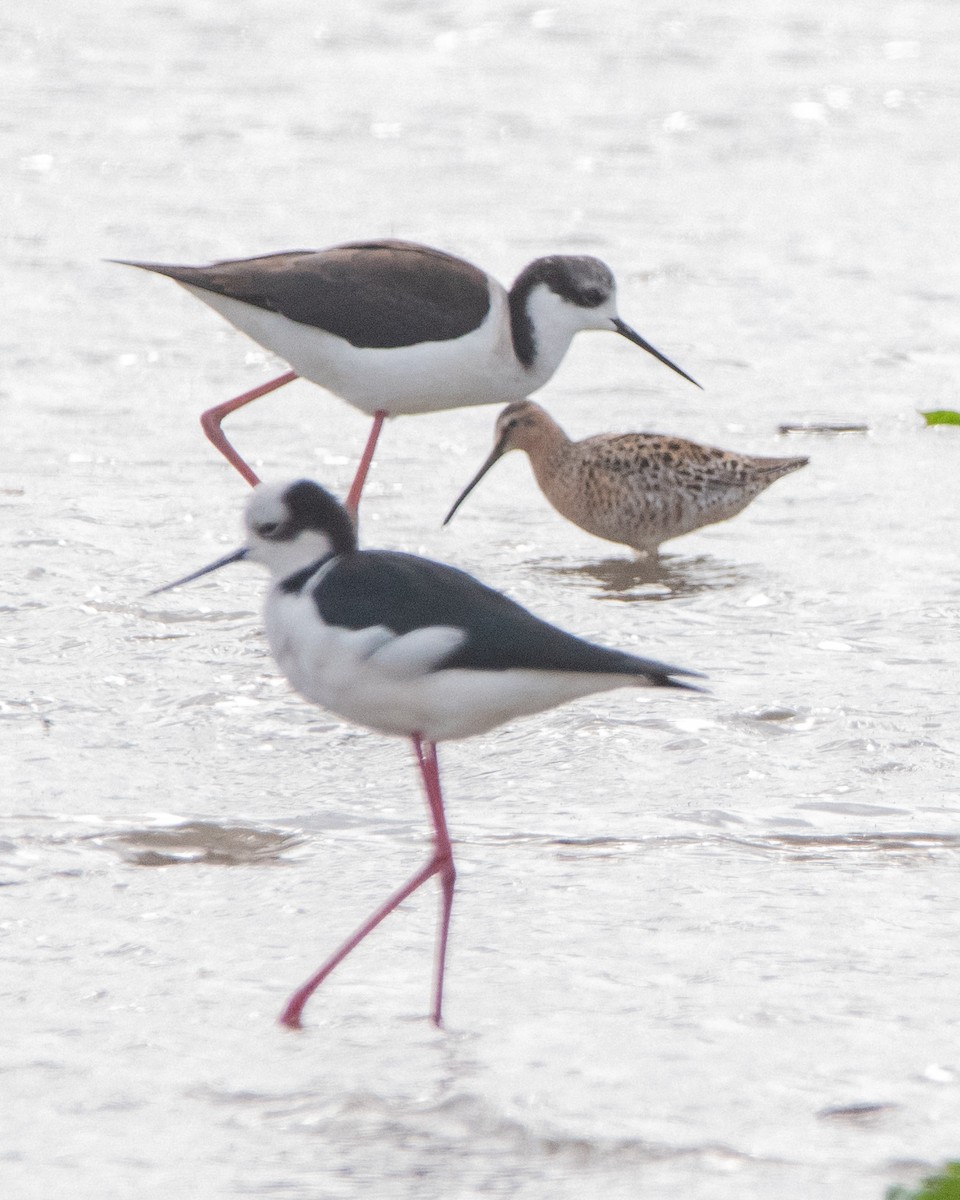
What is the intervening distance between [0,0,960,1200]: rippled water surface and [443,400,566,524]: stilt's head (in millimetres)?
257

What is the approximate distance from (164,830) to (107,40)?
11.6 meters

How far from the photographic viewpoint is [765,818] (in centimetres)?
501

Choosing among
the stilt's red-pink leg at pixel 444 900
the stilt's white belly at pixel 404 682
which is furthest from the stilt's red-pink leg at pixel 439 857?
the stilt's white belly at pixel 404 682

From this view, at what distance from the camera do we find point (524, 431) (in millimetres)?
7617

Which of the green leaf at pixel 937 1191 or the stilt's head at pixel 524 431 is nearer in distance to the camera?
the green leaf at pixel 937 1191

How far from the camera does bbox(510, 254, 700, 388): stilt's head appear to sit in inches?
281

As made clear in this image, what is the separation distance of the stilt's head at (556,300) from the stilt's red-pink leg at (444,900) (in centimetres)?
272

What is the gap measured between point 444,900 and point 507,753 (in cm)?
112

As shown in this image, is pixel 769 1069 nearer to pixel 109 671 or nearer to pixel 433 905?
pixel 433 905

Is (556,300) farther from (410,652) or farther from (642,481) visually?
(410,652)

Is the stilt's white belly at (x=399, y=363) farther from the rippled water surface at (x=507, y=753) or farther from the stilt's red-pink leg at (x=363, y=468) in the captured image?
the rippled water surface at (x=507, y=753)

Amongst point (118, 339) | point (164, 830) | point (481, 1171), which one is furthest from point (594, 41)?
point (481, 1171)

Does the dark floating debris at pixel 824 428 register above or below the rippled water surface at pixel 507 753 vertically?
below

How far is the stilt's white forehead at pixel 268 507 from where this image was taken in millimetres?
4410
